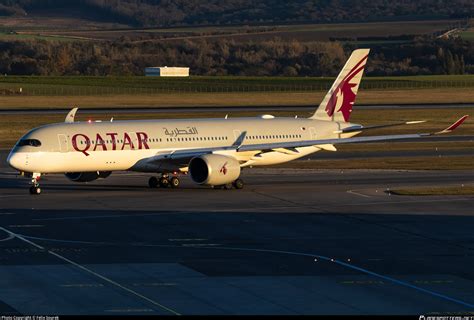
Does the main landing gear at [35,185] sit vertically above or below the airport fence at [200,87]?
below

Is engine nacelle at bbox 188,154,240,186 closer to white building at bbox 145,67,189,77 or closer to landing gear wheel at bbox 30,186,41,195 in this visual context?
landing gear wheel at bbox 30,186,41,195

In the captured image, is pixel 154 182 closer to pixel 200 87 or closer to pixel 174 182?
pixel 174 182

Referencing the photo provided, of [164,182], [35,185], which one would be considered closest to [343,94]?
[164,182]

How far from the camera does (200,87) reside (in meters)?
158

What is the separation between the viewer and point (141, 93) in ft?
488

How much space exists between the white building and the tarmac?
115563 millimetres

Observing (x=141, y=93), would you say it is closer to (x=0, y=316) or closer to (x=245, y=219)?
(x=245, y=219)

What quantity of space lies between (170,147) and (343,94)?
42.3 feet

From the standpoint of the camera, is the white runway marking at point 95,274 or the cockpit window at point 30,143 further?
the cockpit window at point 30,143

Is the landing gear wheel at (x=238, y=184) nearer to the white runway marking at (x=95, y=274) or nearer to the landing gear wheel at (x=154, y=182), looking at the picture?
the landing gear wheel at (x=154, y=182)

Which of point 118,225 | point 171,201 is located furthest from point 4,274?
point 171,201

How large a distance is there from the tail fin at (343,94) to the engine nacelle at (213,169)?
10.5m

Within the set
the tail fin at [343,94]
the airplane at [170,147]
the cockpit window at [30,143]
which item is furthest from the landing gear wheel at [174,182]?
the tail fin at [343,94]

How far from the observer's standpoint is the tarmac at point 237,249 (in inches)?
1362
